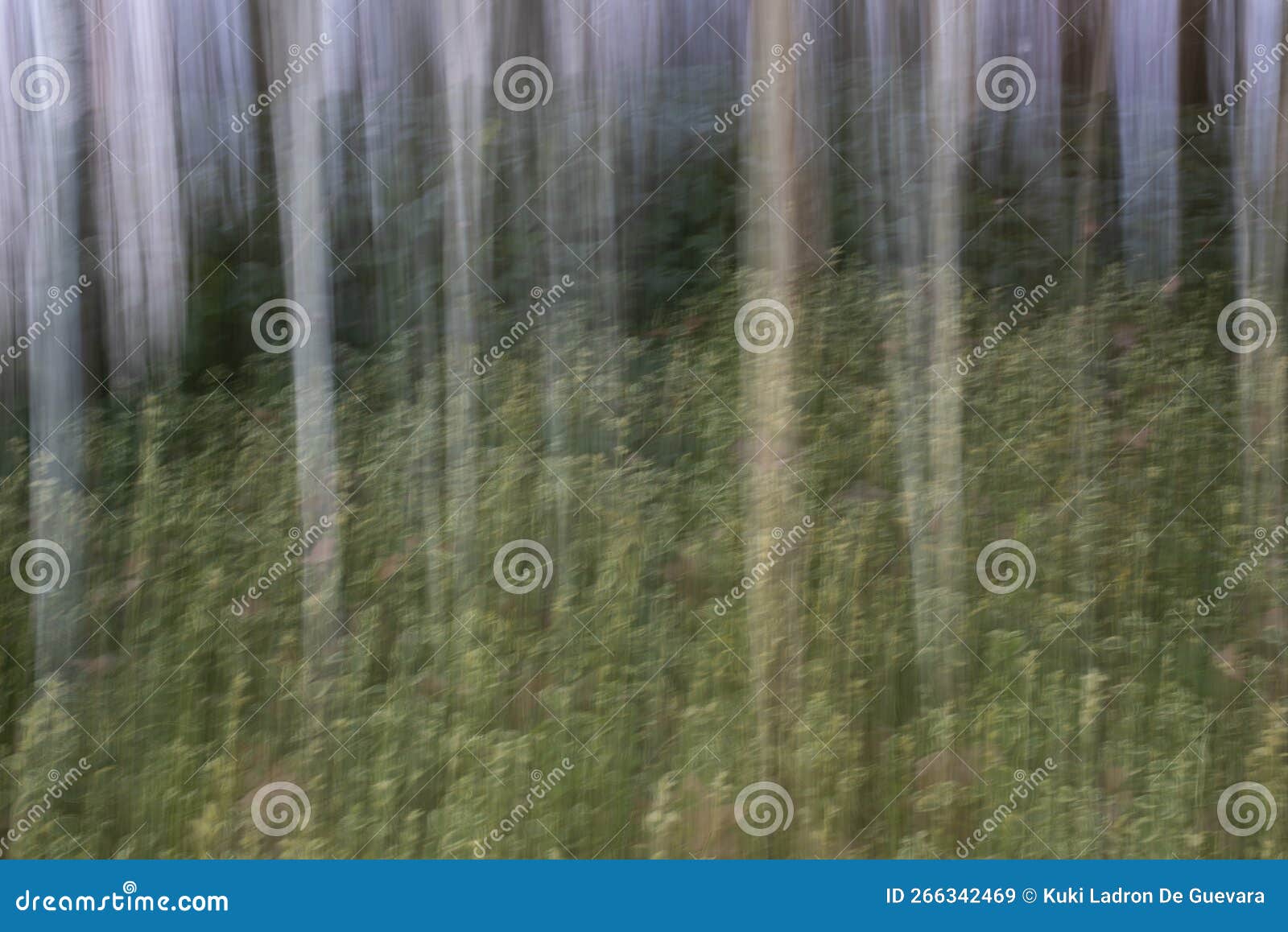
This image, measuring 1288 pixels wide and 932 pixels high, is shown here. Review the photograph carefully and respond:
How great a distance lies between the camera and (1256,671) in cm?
244

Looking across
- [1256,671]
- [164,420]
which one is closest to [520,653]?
[164,420]

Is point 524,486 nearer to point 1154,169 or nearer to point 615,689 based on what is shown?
point 615,689

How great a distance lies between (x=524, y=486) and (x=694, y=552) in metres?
0.49

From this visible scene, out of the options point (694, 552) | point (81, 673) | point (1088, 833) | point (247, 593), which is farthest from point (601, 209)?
point (1088, 833)

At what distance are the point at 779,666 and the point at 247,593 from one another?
1.46m

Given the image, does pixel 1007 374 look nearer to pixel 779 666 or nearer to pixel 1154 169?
pixel 1154 169

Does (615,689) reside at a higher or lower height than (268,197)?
lower

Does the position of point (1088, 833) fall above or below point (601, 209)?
below

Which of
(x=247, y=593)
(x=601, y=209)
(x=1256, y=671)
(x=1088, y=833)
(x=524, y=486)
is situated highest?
(x=601, y=209)

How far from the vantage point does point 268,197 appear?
2.48 metres

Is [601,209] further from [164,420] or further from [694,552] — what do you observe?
[164,420]

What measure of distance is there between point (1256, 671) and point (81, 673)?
10.4 feet

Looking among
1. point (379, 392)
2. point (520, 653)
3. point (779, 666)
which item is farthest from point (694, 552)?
point (379, 392)

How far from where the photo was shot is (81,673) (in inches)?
96.7
